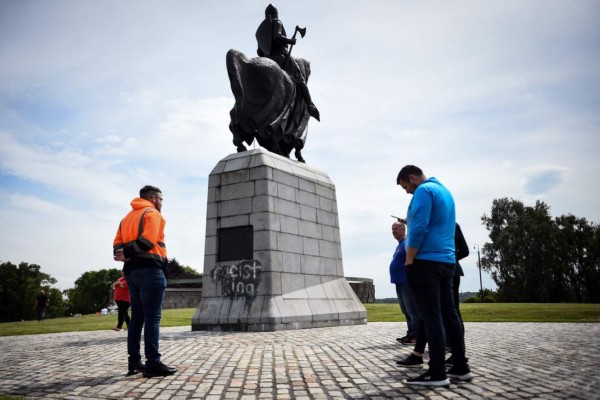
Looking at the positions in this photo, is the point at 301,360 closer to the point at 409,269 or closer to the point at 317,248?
the point at 409,269

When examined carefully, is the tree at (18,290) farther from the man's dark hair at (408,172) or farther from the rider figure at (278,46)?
the man's dark hair at (408,172)

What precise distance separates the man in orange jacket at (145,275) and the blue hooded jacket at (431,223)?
2.84 m

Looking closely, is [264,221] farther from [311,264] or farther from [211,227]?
[311,264]

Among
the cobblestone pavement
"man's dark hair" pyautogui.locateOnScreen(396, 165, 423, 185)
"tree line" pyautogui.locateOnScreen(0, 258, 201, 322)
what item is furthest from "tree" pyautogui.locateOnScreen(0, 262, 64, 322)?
"man's dark hair" pyautogui.locateOnScreen(396, 165, 423, 185)

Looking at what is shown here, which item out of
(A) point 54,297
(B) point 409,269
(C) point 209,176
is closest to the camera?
(B) point 409,269

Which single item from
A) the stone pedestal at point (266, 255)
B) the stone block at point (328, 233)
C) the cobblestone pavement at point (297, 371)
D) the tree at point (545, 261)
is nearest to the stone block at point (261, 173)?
the stone pedestal at point (266, 255)

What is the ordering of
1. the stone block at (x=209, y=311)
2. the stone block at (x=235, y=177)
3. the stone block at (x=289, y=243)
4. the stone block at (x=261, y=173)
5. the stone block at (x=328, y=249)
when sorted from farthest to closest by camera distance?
1. the stone block at (x=328, y=249)
2. the stone block at (x=235, y=177)
3. the stone block at (x=261, y=173)
4. the stone block at (x=289, y=243)
5. the stone block at (x=209, y=311)

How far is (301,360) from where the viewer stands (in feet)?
17.5

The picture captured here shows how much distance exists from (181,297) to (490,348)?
98.9 feet

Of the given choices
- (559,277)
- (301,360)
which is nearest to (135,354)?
(301,360)

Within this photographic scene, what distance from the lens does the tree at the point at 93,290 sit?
79.6 m

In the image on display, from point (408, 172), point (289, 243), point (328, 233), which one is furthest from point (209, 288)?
point (408, 172)

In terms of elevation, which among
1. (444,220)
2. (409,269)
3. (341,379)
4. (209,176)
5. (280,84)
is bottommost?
(341,379)

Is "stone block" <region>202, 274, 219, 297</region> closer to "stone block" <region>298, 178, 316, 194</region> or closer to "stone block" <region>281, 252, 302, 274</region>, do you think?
"stone block" <region>281, 252, 302, 274</region>
